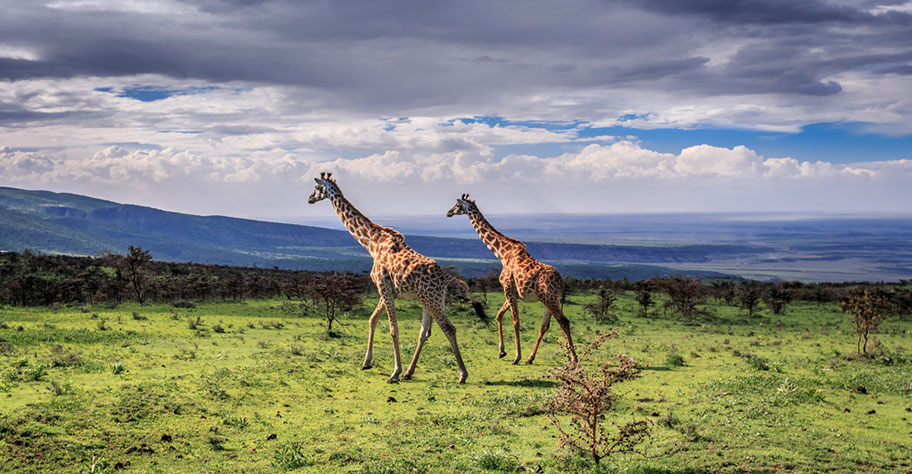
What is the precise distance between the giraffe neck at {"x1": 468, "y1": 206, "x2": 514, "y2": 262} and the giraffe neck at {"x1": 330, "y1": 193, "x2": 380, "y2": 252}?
4.69 meters

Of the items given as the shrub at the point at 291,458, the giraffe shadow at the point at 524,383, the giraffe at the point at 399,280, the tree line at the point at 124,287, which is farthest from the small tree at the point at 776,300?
the shrub at the point at 291,458

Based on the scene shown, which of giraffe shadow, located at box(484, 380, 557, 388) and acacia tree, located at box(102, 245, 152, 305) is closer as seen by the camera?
giraffe shadow, located at box(484, 380, 557, 388)

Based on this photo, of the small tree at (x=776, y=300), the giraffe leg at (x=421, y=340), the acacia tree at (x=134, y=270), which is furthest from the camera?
the small tree at (x=776, y=300)

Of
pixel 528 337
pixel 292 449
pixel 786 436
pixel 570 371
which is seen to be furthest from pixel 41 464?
pixel 528 337

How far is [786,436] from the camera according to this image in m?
11.0

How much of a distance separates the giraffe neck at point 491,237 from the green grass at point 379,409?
3.90m

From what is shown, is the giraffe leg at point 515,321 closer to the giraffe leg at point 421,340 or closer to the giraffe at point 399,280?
the giraffe at point 399,280

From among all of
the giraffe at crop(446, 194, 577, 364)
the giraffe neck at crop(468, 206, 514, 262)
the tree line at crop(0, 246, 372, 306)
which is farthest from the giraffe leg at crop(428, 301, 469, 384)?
the tree line at crop(0, 246, 372, 306)

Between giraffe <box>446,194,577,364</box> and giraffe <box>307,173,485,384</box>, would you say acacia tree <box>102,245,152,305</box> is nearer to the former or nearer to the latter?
giraffe <box>307,173,485,384</box>

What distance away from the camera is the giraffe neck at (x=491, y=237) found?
849 inches

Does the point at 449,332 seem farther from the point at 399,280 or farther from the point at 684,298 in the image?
the point at 684,298

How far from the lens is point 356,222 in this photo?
18906mm

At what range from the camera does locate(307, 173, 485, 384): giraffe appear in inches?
645

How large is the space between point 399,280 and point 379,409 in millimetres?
4281
